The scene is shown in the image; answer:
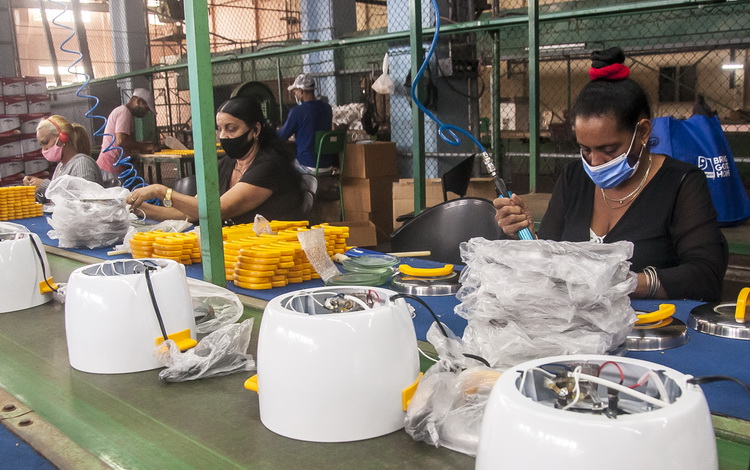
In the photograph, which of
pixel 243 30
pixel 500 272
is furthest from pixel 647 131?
pixel 243 30

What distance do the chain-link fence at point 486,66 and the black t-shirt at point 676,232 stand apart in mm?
2502

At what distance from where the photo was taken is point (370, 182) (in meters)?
5.99

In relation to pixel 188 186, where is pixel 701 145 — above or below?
above

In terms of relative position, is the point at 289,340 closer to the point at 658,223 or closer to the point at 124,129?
the point at 658,223

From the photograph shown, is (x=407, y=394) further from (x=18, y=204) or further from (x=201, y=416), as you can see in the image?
(x=18, y=204)

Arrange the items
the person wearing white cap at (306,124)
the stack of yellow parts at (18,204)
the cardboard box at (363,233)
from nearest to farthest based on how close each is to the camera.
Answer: the stack of yellow parts at (18,204), the cardboard box at (363,233), the person wearing white cap at (306,124)

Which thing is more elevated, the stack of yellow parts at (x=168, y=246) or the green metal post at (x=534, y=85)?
the green metal post at (x=534, y=85)

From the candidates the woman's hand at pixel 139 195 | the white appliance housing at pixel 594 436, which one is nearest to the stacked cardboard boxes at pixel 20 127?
the woman's hand at pixel 139 195

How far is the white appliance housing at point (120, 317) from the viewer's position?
44.0 inches

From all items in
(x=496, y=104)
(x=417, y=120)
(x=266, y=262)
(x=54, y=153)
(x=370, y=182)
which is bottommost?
(x=370, y=182)

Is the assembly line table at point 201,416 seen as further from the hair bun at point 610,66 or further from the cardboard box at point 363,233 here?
the cardboard box at point 363,233

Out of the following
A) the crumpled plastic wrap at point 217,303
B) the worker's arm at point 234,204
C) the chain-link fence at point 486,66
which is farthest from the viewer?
the chain-link fence at point 486,66

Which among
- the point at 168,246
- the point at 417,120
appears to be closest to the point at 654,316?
the point at 168,246

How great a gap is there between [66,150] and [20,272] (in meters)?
2.82
